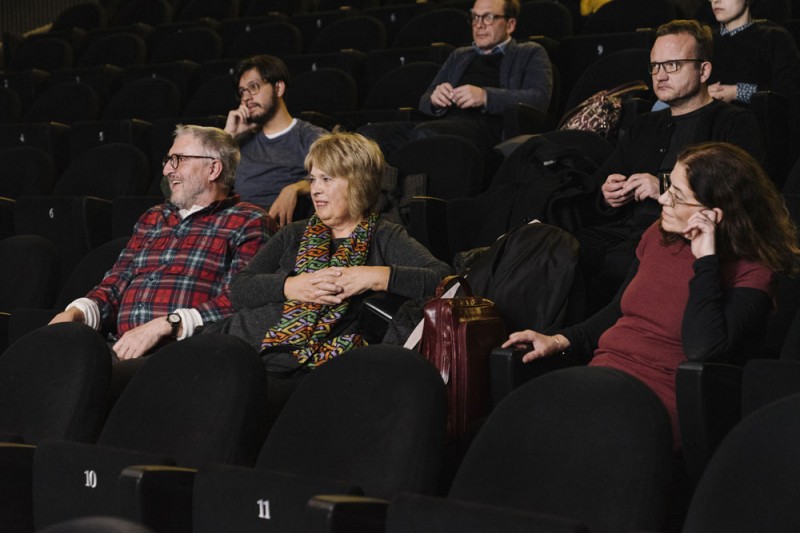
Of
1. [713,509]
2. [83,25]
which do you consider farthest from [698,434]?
[83,25]

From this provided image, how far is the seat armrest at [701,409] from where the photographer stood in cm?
122

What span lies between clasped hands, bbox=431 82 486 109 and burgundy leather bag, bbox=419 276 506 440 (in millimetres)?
1029

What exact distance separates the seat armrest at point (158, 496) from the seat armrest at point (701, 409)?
20.0 inches

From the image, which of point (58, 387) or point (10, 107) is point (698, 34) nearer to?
point (58, 387)

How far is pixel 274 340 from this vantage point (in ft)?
5.62

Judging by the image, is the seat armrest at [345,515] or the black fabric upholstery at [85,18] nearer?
the seat armrest at [345,515]

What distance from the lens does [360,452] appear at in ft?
3.95

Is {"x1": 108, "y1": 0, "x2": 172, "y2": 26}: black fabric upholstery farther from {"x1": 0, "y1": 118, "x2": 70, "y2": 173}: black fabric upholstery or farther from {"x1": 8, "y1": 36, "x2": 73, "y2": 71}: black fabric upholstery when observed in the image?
{"x1": 0, "y1": 118, "x2": 70, "y2": 173}: black fabric upholstery

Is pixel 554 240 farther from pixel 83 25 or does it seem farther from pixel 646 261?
pixel 83 25

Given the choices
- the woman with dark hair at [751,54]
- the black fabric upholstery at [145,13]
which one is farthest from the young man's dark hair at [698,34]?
the black fabric upholstery at [145,13]

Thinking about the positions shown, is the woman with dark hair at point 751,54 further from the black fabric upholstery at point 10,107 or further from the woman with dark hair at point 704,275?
the black fabric upholstery at point 10,107

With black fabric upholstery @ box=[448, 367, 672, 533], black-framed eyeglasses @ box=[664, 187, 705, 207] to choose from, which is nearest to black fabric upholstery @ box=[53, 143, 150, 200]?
black-framed eyeglasses @ box=[664, 187, 705, 207]

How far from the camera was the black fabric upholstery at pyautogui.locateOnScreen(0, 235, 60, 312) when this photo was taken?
86.3 inches

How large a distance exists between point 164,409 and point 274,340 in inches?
13.6
